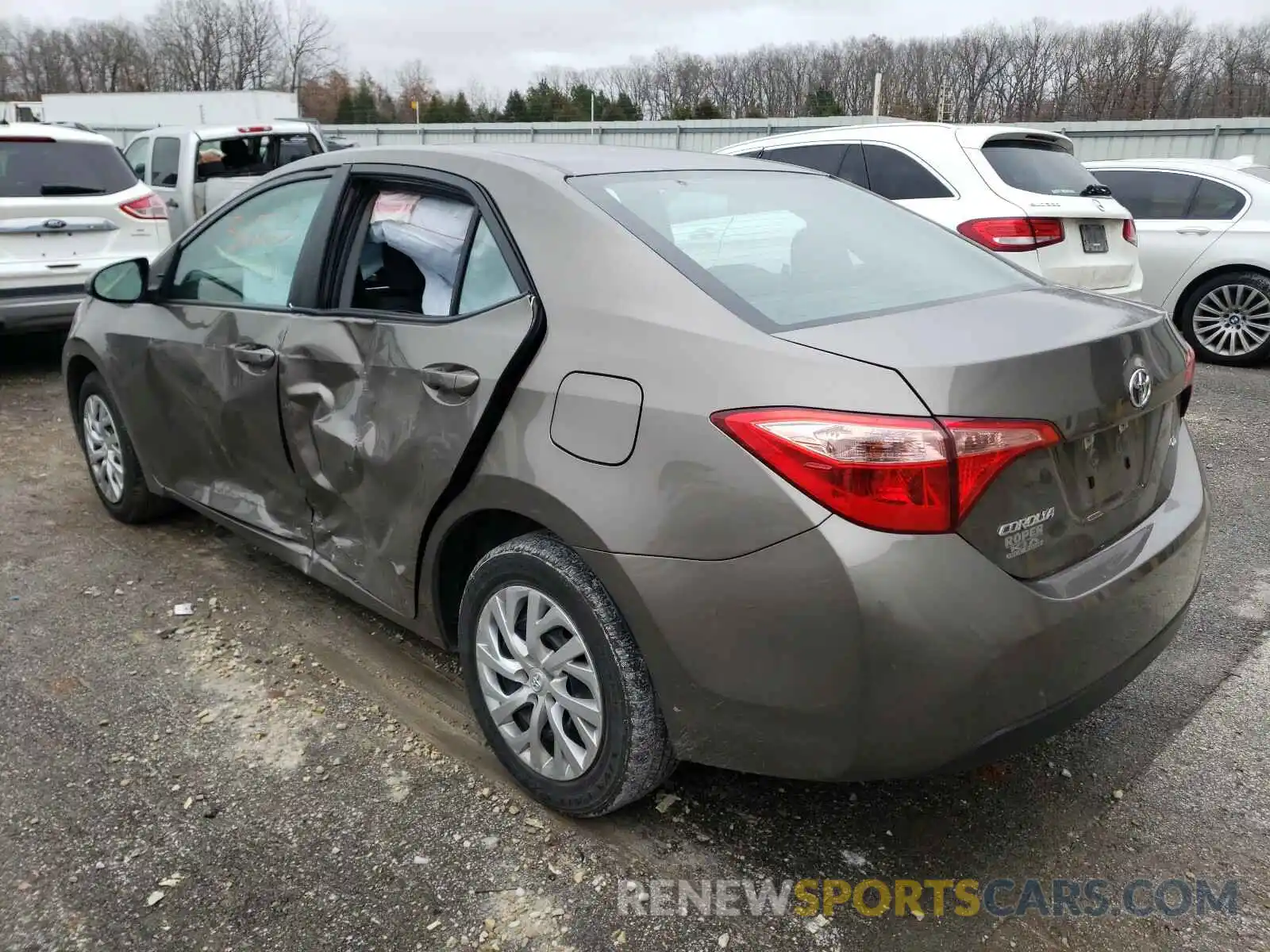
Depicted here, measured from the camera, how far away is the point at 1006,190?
608 centimetres

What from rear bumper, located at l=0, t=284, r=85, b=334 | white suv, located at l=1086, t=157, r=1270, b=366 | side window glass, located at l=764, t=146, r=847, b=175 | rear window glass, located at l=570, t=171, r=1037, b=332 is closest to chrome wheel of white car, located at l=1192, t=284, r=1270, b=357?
white suv, located at l=1086, t=157, r=1270, b=366

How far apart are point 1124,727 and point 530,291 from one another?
2.08 m

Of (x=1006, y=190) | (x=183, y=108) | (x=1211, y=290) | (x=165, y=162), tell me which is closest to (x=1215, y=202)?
(x=1211, y=290)

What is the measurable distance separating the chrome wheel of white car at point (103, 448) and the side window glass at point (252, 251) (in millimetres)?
875

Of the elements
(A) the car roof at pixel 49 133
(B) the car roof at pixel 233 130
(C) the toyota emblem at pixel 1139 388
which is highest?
(B) the car roof at pixel 233 130

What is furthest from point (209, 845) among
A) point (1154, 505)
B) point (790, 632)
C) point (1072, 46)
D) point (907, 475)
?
point (1072, 46)

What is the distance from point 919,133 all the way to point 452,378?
505cm

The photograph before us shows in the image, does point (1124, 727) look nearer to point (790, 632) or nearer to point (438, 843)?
point (790, 632)

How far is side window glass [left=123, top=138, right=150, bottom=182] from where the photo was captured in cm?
1173

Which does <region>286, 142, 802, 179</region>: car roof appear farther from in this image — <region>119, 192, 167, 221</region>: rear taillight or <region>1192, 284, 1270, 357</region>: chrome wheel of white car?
<region>1192, 284, 1270, 357</region>: chrome wheel of white car

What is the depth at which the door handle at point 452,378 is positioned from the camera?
7.90 feet

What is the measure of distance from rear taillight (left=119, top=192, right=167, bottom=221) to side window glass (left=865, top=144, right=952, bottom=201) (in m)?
5.17

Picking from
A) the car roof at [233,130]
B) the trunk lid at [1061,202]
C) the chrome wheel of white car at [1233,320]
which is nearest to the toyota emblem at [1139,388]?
the trunk lid at [1061,202]

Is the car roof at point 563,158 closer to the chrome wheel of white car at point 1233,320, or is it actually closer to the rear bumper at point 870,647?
the rear bumper at point 870,647
